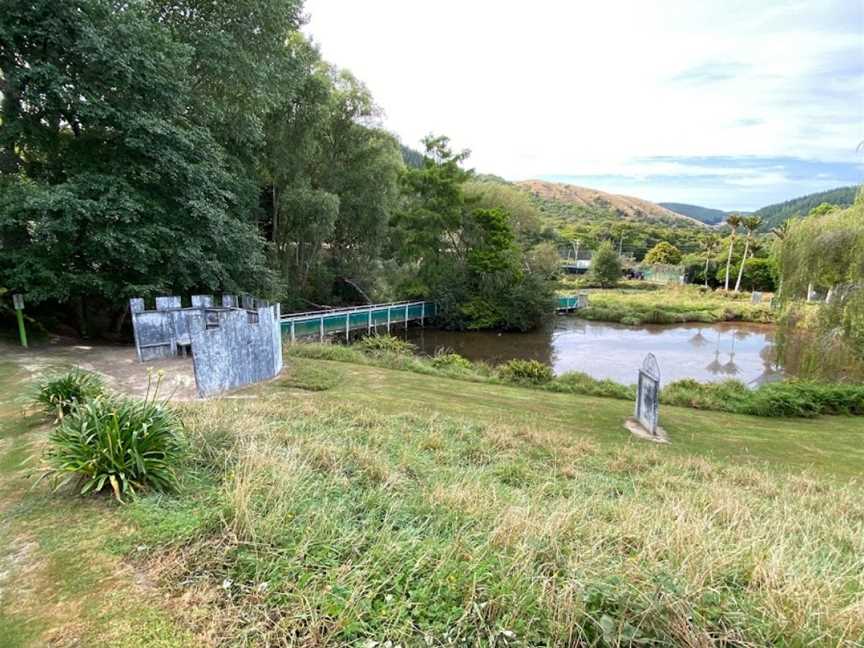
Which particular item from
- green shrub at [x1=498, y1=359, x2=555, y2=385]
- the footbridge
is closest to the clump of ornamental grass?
green shrub at [x1=498, y1=359, x2=555, y2=385]

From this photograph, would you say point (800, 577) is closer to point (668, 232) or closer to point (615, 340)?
point (615, 340)

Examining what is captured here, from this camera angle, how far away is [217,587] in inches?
81.3

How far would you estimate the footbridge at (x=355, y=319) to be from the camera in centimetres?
1684

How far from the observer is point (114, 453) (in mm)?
2920

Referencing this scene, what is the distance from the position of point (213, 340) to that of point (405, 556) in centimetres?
555

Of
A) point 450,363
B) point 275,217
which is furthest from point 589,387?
point 275,217

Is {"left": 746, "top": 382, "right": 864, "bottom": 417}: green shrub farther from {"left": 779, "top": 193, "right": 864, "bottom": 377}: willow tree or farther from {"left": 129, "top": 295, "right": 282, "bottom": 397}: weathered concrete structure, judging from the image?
{"left": 129, "top": 295, "right": 282, "bottom": 397}: weathered concrete structure

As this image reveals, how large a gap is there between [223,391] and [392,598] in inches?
228

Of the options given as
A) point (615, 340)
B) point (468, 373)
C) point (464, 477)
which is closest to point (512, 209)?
point (615, 340)

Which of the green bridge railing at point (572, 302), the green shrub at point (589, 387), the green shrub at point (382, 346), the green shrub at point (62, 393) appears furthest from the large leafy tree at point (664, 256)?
the green shrub at point (62, 393)

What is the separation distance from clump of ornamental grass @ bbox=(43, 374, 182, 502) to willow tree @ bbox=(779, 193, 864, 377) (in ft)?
43.6

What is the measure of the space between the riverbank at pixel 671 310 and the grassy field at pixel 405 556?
2504 cm

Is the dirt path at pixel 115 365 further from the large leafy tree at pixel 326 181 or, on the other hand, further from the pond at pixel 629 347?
the pond at pixel 629 347

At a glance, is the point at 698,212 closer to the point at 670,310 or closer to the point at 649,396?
the point at 670,310
